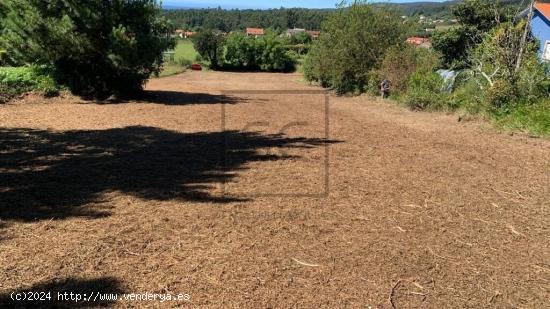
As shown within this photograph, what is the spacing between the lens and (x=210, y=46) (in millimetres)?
52688

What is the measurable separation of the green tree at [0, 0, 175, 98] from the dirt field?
15.7 feet

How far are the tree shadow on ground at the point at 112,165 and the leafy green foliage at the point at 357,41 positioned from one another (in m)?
13.5

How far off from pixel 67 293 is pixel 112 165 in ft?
12.0

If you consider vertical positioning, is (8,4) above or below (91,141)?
above

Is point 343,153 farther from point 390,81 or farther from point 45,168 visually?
point 390,81

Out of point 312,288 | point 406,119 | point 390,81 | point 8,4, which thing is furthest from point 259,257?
point 390,81

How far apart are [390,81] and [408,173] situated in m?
12.6

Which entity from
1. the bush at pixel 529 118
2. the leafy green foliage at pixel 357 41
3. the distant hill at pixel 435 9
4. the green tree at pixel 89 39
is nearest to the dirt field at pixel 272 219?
the bush at pixel 529 118

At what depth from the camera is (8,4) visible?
527 inches

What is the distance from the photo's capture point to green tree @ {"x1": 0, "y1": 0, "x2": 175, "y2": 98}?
13383mm

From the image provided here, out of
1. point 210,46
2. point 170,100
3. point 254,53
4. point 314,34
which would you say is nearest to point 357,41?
point 170,100

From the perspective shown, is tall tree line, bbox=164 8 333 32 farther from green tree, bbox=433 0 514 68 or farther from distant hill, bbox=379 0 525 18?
green tree, bbox=433 0 514 68

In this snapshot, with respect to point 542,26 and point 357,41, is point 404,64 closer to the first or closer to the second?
point 357,41

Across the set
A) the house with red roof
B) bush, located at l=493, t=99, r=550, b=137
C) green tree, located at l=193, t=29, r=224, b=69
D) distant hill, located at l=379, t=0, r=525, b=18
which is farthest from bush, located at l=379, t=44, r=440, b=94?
green tree, located at l=193, t=29, r=224, b=69
